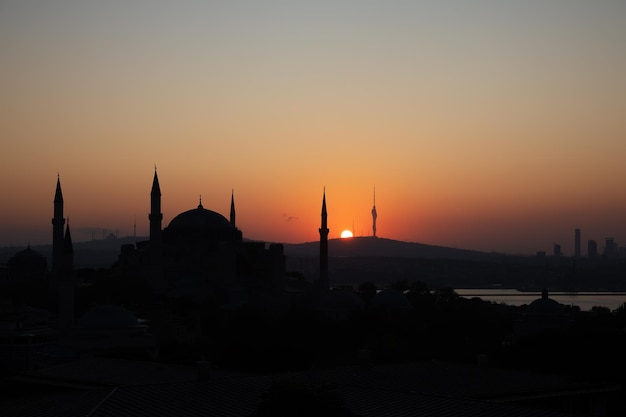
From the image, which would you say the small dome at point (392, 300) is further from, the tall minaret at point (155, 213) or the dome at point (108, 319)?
the dome at point (108, 319)

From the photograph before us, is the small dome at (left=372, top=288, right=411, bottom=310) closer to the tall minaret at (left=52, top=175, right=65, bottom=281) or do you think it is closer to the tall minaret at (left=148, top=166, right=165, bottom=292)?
the tall minaret at (left=148, top=166, right=165, bottom=292)

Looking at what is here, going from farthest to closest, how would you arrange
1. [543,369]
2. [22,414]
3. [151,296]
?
1. [151,296]
2. [543,369]
3. [22,414]

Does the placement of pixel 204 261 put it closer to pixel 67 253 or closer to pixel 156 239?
pixel 156 239

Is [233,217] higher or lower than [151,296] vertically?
higher

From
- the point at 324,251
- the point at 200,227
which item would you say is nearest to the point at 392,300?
the point at 324,251

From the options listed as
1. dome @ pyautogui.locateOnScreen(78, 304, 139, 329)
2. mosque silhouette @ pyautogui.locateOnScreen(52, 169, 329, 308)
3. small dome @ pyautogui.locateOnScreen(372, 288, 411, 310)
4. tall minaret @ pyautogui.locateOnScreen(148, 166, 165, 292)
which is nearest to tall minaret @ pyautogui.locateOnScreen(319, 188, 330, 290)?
mosque silhouette @ pyautogui.locateOnScreen(52, 169, 329, 308)

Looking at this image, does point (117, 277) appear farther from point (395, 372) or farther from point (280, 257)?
point (395, 372)

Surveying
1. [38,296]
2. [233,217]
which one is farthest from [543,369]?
[233,217]
